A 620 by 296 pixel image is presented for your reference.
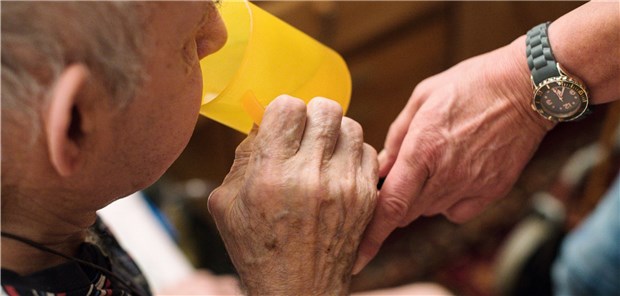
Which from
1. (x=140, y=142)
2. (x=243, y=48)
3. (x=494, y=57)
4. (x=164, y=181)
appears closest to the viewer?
(x=140, y=142)

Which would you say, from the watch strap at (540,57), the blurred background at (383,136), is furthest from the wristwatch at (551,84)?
the blurred background at (383,136)

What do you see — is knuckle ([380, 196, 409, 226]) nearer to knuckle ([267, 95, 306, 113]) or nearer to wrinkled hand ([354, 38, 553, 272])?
wrinkled hand ([354, 38, 553, 272])

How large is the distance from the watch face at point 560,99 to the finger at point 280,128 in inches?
14.6

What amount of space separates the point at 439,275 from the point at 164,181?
2.82 ft

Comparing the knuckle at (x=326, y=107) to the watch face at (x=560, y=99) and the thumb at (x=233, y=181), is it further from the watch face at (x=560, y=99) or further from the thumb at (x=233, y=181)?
the watch face at (x=560, y=99)

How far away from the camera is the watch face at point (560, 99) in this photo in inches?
39.6

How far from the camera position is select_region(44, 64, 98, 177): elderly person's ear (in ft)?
2.15

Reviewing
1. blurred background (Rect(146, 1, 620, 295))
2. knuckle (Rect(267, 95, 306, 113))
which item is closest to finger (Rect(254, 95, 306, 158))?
knuckle (Rect(267, 95, 306, 113))

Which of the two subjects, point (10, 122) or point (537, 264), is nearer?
point (10, 122)

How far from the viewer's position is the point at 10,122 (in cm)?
68

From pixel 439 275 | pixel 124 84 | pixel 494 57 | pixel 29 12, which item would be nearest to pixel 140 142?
pixel 124 84

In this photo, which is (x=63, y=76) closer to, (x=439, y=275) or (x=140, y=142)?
(x=140, y=142)

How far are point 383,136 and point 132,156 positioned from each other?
1593 mm

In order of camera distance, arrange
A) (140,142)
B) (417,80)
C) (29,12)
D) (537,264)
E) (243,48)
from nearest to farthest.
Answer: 1. (29,12)
2. (140,142)
3. (243,48)
4. (537,264)
5. (417,80)
